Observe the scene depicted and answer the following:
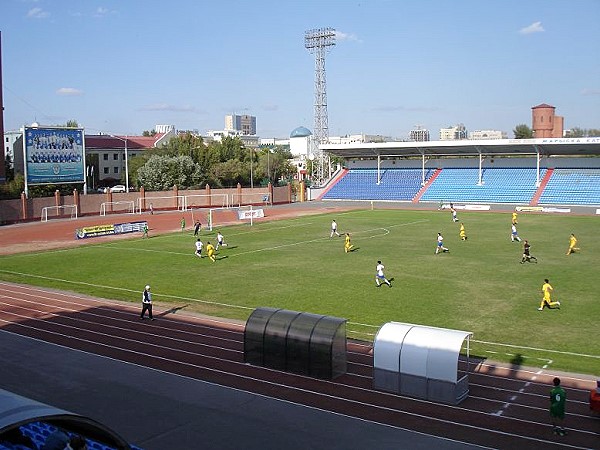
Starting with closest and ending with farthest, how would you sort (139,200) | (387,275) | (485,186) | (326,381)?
(326,381) < (387,275) < (139,200) < (485,186)

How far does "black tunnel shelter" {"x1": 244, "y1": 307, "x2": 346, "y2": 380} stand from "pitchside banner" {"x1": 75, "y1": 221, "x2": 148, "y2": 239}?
32954mm

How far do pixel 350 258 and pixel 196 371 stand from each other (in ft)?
65.0

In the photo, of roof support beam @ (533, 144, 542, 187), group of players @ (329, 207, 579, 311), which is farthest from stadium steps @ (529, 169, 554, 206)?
group of players @ (329, 207, 579, 311)

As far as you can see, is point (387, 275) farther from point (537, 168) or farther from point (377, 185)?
point (377, 185)

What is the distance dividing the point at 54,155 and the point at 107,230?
17.5m

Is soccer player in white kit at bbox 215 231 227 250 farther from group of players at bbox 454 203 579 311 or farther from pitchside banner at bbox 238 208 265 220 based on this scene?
group of players at bbox 454 203 579 311

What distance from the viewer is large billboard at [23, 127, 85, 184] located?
197ft

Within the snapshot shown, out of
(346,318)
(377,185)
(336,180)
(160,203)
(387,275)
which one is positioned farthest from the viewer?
(336,180)

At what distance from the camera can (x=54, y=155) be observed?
6234 cm

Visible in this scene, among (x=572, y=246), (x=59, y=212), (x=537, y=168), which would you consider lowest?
(x=572, y=246)

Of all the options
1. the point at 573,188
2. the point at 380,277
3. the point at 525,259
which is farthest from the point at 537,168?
the point at 380,277

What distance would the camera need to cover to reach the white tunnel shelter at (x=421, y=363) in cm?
1473

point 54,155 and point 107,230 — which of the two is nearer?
point 107,230

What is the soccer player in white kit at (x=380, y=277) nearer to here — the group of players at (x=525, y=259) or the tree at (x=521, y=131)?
the group of players at (x=525, y=259)
